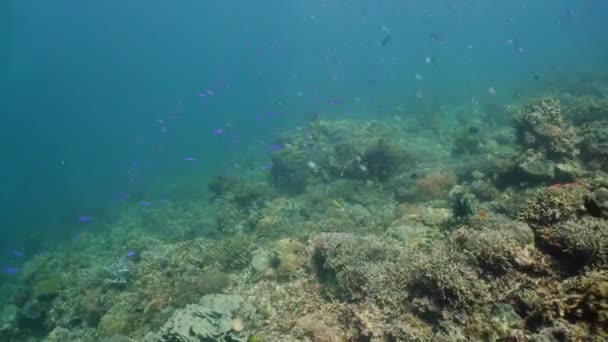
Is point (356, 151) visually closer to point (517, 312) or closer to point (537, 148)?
point (537, 148)

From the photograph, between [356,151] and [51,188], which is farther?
[51,188]

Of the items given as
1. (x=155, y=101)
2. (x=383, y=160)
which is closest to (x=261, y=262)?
(x=383, y=160)

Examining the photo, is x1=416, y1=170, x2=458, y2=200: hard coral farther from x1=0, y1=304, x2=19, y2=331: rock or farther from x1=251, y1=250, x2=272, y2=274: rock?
x1=0, y1=304, x2=19, y2=331: rock

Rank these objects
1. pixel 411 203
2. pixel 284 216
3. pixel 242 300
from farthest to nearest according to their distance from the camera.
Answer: pixel 284 216 < pixel 411 203 < pixel 242 300

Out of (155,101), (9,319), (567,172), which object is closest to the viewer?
(567,172)

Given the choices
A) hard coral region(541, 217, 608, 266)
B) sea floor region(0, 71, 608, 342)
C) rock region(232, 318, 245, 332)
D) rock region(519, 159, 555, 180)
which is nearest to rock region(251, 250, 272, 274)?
sea floor region(0, 71, 608, 342)

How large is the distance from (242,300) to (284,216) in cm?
659

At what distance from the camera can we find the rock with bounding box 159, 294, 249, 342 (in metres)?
6.57

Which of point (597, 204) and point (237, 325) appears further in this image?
point (237, 325)

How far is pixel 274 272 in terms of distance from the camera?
9156mm

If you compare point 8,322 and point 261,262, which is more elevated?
point 261,262

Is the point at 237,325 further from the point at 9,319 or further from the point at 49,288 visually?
the point at 9,319

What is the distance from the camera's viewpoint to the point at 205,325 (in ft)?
22.4

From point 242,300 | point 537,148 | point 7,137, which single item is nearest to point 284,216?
point 242,300
